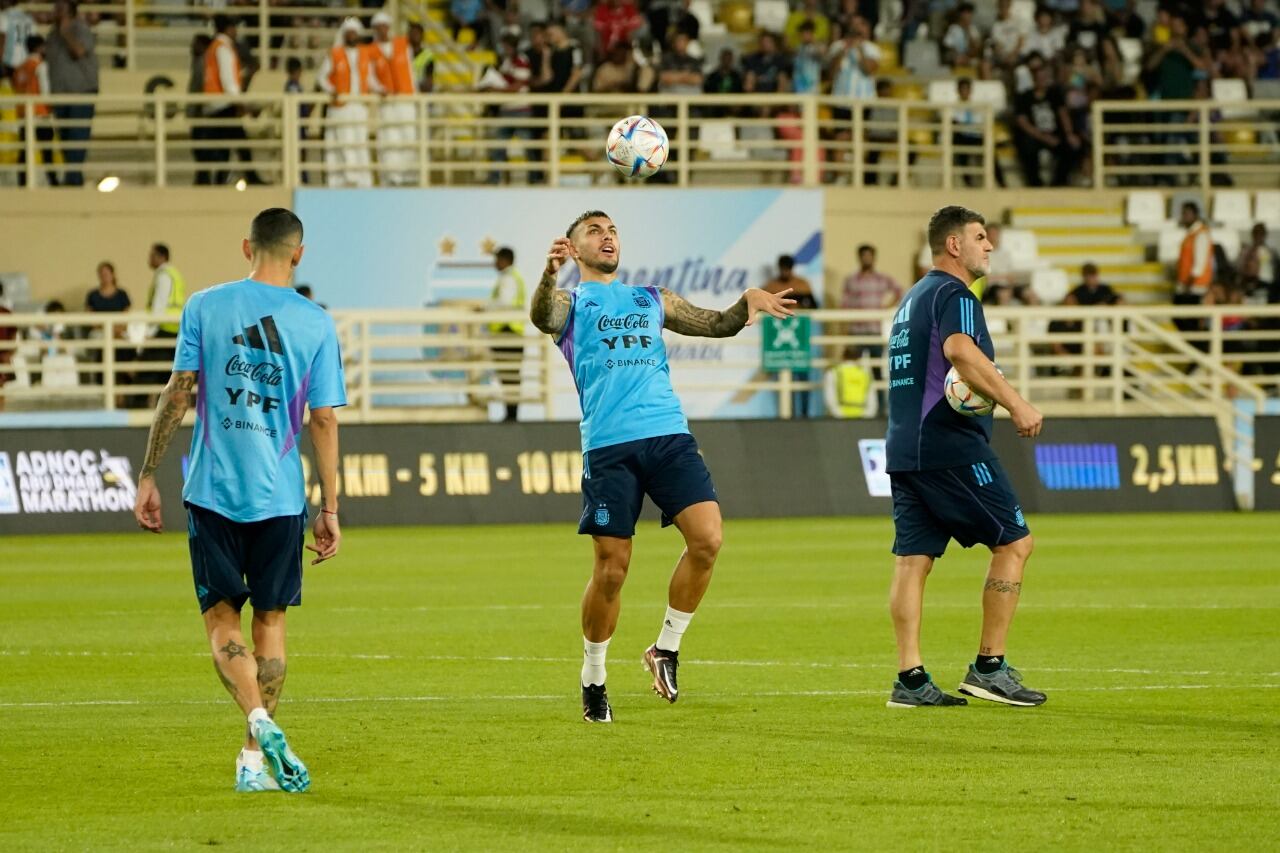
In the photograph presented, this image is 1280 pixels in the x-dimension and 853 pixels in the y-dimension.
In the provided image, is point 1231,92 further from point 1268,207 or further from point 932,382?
point 932,382

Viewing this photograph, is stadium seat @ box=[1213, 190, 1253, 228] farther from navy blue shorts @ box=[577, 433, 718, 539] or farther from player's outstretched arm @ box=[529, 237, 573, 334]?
player's outstretched arm @ box=[529, 237, 573, 334]

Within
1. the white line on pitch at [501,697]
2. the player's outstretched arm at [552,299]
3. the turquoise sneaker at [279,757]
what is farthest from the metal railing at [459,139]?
the turquoise sneaker at [279,757]

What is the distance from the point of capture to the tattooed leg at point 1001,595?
1067 centimetres

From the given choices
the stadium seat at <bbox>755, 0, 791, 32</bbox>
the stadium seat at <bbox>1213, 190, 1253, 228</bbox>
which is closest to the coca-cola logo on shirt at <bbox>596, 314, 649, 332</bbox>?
the stadium seat at <bbox>1213, 190, 1253, 228</bbox>

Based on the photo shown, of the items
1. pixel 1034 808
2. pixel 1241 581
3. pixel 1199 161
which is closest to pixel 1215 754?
pixel 1034 808

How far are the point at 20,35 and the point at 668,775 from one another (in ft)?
89.4

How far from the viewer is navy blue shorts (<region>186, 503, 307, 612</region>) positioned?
835cm

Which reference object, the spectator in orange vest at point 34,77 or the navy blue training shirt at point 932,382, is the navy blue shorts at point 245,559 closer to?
the navy blue training shirt at point 932,382

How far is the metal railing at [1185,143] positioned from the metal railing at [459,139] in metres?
2.09

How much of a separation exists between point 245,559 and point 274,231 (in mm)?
1221

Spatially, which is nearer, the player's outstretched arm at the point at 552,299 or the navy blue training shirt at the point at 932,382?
the player's outstretched arm at the point at 552,299

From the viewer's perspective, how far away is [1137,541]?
22.2 meters

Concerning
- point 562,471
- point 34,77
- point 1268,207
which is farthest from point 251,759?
point 1268,207

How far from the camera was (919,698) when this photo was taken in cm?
1052
